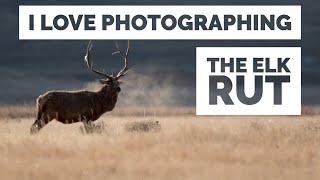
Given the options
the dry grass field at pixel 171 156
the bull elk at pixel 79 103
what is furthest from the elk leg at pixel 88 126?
the dry grass field at pixel 171 156

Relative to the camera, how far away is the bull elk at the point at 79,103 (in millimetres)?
16938

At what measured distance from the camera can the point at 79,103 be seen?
17.3 m

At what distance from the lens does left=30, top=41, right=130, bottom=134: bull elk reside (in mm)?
16938

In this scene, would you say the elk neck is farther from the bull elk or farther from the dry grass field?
the dry grass field

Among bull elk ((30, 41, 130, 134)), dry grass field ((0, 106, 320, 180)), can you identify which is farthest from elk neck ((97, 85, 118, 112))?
dry grass field ((0, 106, 320, 180))

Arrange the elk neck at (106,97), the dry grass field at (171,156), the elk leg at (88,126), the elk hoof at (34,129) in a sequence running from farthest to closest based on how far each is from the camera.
→ the elk neck at (106,97) → the elk leg at (88,126) → the elk hoof at (34,129) → the dry grass field at (171,156)

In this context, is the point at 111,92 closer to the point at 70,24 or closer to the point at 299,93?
the point at 70,24

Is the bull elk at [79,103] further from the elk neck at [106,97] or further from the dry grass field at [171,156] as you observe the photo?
the dry grass field at [171,156]

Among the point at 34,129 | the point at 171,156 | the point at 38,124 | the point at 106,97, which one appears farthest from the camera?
the point at 106,97

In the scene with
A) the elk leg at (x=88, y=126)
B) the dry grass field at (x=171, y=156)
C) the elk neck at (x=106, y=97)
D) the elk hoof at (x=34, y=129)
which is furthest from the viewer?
the elk neck at (x=106, y=97)

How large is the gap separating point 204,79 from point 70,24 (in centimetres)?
492

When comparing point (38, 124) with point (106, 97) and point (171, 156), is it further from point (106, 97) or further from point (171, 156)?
point (171, 156)

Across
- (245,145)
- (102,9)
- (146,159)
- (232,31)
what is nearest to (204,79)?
(232,31)

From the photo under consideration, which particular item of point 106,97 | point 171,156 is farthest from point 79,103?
point 171,156
